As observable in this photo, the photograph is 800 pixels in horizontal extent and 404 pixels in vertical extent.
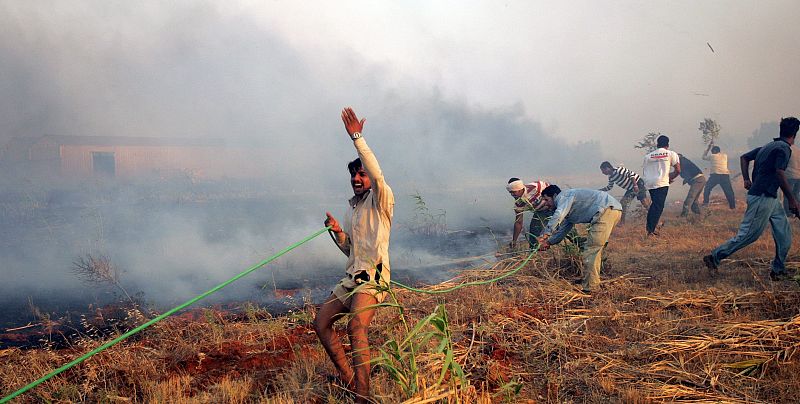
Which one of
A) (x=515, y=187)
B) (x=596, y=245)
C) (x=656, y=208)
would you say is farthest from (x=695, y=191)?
(x=596, y=245)

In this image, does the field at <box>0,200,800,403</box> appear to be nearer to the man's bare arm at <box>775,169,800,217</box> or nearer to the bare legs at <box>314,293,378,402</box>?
the bare legs at <box>314,293,378,402</box>

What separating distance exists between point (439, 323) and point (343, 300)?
78 cm

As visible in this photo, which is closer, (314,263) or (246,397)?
(246,397)

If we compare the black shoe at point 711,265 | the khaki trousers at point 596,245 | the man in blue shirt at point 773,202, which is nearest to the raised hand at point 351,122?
the khaki trousers at point 596,245

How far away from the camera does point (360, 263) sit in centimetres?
321

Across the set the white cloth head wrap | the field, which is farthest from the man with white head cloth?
the field

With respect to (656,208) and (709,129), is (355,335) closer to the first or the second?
(656,208)

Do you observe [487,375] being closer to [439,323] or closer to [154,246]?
[439,323]

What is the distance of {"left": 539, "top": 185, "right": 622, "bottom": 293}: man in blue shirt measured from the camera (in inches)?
224

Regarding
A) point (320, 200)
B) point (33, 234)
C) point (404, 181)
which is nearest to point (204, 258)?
point (33, 234)

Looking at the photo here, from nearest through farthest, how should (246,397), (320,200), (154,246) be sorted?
(246,397) < (154,246) < (320,200)

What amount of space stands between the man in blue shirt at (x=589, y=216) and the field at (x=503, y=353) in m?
0.28

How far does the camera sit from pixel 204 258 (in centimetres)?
912

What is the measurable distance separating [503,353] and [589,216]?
2623 mm
